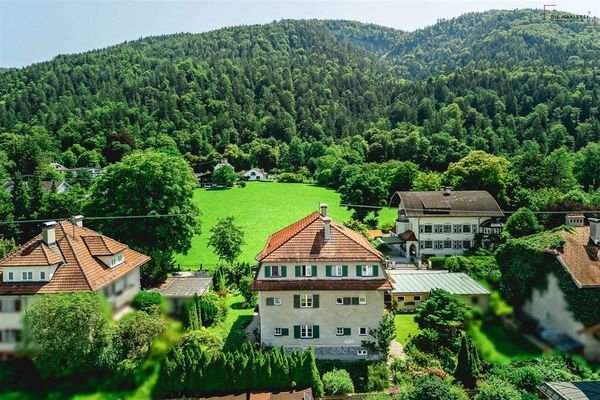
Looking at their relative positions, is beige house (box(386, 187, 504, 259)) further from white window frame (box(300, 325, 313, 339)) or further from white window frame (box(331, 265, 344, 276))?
white window frame (box(300, 325, 313, 339))

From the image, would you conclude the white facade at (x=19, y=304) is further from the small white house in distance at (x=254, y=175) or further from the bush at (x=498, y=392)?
the small white house in distance at (x=254, y=175)

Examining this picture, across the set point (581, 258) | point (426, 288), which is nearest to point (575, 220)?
point (426, 288)

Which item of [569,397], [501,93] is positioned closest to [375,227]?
[569,397]

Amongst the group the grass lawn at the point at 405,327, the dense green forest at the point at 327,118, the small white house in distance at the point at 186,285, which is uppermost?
the dense green forest at the point at 327,118

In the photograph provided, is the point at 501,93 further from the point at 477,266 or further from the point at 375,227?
the point at 477,266

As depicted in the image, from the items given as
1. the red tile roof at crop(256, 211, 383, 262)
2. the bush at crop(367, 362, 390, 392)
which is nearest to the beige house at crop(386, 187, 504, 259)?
the red tile roof at crop(256, 211, 383, 262)

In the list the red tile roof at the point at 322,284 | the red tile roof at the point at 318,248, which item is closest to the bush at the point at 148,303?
the red tile roof at the point at 322,284
